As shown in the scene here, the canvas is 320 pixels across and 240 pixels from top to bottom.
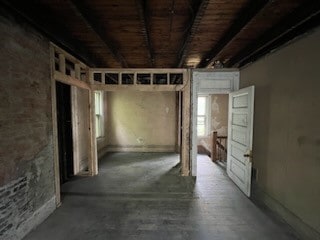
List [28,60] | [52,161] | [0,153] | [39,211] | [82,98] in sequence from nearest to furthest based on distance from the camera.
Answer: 1. [0,153]
2. [28,60]
3. [39,211]
4. [52,161]
5. [82,98]

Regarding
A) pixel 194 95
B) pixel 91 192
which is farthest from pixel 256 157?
pixel 91 192

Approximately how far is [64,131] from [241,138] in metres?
3.69

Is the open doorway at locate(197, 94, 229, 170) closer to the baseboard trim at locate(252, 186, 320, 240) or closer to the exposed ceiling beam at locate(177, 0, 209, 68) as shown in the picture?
the exposed ceiling beam at locate(177, 0, 209, 68)

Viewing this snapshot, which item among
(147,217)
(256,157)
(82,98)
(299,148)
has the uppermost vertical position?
(82,98)

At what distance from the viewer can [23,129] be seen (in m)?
2.38

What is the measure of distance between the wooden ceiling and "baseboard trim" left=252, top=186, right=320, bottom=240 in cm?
233

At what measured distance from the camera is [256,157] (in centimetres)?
355

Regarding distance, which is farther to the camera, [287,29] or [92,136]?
[92,136]

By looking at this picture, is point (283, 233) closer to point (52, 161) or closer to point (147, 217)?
point (147, 217)

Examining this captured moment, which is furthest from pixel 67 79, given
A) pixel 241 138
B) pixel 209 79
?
pixel 241 138

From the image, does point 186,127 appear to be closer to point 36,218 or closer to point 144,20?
point 144,20

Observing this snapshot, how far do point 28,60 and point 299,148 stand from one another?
356cm

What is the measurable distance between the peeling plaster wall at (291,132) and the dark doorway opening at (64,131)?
3.91 meters

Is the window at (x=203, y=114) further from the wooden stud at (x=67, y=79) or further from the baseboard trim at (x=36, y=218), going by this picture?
the baseboard trim at (x=36, y=218)
